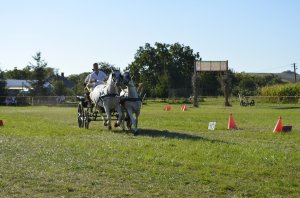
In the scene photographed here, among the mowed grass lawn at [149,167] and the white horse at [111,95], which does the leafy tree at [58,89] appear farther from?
the mowed grass lawn at [149,167]

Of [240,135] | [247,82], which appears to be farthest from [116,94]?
[247,82]

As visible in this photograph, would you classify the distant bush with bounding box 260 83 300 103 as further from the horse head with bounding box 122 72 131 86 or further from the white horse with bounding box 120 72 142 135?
the horse head with bounding box 122 72 131 86

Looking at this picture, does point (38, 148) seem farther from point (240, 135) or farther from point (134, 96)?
point (240, 135)

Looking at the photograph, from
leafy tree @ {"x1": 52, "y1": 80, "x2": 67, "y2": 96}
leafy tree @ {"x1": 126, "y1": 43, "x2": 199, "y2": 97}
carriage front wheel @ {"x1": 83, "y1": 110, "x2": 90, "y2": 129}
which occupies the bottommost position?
carriage front wheel @ {"x1": 83, "y1": 110, "x2": 90, "y2": 129}

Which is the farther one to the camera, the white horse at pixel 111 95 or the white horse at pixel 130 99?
the white horse at pixel 111 95

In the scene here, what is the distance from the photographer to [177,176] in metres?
8.82

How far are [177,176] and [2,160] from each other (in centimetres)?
391

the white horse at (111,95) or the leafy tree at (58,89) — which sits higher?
the leafy tree at (58,89)

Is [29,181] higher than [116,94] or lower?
lower

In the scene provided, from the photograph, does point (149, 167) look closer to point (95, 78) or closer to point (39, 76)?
point (95, 78)

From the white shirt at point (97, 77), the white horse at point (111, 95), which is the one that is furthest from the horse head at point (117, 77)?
the white shirt at point (97, 77)

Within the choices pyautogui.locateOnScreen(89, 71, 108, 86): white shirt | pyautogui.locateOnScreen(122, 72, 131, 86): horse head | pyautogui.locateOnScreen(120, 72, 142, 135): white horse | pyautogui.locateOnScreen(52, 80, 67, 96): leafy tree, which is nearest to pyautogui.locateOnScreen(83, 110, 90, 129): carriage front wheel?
pyautogui.locateOnScreen(89, 71, 108, 86): white shirt

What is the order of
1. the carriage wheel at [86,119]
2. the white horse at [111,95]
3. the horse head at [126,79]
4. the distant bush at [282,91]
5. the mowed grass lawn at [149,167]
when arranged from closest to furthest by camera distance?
the mowed grass lawn at [149,167]
the horse head at [126,79]
the white horse at [111,95]
the carriage wheel at [86,119]
the distant bush at [282,91]

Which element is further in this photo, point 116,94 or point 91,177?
point 116,94
